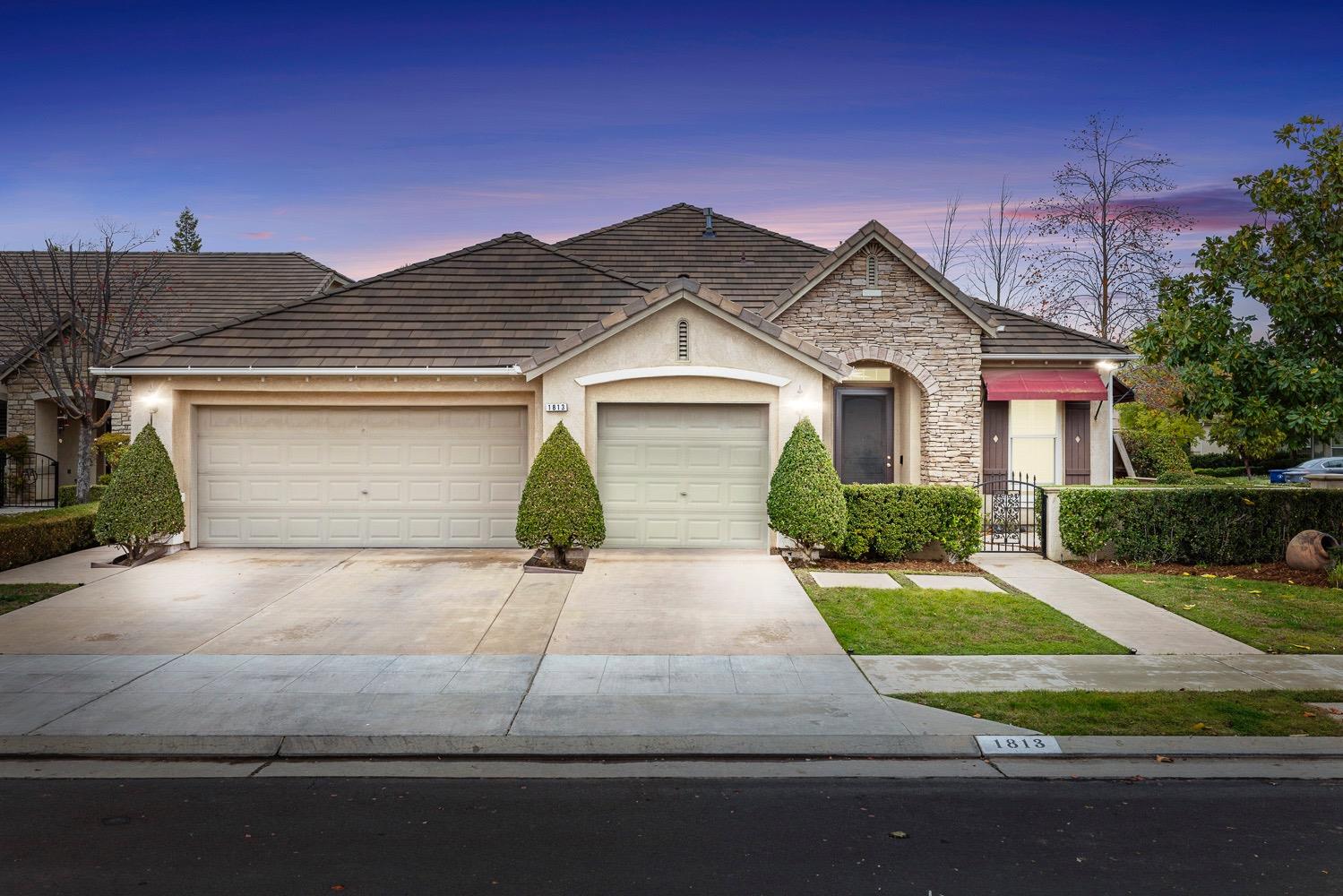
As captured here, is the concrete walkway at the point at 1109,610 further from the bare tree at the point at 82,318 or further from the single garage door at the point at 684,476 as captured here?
the bare tree at the point at 82,318

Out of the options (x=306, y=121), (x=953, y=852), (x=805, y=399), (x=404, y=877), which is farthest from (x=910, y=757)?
(x=306, y=121)

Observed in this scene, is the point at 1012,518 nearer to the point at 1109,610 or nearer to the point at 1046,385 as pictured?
the point at 1046,385

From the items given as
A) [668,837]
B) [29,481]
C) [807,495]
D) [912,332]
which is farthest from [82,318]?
[668,837]

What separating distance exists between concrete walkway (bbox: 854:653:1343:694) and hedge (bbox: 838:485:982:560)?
4.68 meters

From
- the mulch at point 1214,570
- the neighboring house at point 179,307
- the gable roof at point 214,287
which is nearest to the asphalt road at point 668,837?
the mulch at point 1214,570

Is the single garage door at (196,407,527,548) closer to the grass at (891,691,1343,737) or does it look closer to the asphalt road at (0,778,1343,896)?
the asphalt road at (0,778,1343,896)

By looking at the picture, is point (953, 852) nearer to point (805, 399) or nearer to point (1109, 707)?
point (1109, 707)

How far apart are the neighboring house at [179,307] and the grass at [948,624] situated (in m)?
13.4

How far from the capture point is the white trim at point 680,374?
1398 cm

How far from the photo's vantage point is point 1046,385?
1798 centimetres

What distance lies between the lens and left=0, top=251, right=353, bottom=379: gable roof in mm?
22484

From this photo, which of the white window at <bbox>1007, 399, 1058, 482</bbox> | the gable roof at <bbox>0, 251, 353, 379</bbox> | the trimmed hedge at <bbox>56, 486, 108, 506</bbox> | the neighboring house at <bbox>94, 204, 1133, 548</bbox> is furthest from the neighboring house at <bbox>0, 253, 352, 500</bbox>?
the white window at <bbox>1007, 399, 1058, 482</bbox>

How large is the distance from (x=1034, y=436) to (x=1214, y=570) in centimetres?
600

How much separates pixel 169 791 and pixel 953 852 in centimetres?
492
